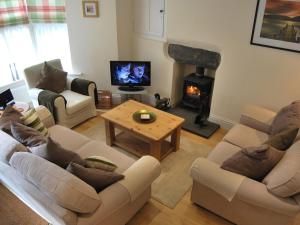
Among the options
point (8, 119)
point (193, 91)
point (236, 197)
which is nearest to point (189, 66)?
point (193, 91)

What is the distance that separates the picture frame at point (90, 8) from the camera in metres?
4.09

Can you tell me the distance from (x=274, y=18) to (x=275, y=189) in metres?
2.11

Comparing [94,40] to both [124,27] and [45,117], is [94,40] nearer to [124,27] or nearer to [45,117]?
[124,27]

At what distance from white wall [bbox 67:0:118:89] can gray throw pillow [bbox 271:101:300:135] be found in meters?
2.71

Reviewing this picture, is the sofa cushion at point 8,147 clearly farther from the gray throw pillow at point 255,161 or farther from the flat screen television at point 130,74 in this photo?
the flat screen television at point 130,74

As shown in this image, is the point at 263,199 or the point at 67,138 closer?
the point at 263,199

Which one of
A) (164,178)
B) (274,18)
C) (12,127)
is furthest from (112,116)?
(274,18)

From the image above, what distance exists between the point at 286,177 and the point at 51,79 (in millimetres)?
3455

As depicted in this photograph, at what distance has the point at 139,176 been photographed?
226 cm

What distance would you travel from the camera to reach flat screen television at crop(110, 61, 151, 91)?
4246 millimetres

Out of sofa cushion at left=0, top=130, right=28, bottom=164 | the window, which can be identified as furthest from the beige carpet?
the window

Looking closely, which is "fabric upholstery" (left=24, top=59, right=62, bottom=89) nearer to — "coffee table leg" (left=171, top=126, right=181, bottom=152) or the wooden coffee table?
the wooden coffee table

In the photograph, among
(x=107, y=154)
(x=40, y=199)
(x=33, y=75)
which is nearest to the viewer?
(x=40, y=199)

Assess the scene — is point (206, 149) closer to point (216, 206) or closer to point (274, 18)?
point (216, 206)
